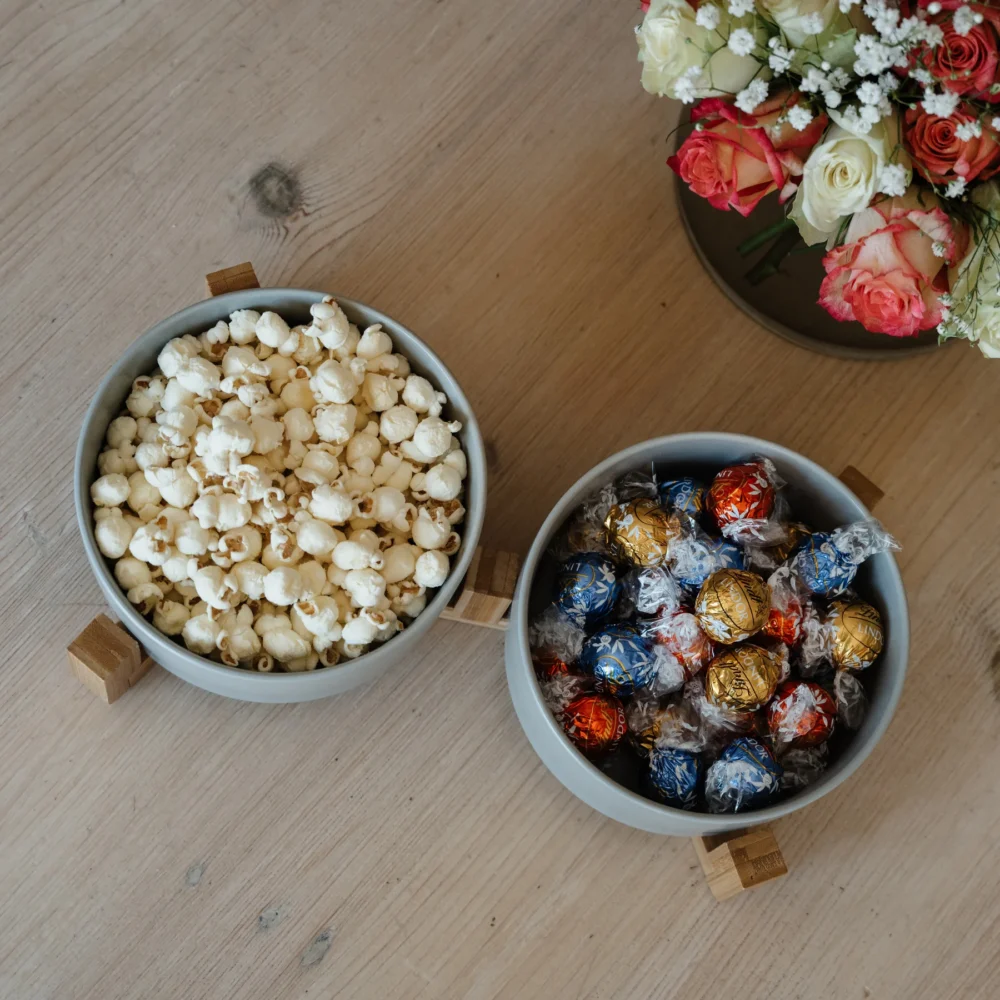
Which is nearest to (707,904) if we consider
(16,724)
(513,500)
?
(513,500)

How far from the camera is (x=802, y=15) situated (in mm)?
483

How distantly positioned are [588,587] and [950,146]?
0.30m

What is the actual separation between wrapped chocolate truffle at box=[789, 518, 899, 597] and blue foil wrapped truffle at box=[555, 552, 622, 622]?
0.11 metres

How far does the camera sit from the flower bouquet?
1.53 feet

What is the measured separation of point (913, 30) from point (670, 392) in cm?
32

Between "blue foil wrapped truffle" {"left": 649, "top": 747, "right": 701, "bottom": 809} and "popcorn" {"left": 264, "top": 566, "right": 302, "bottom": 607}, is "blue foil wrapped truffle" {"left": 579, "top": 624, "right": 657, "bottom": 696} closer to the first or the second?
"blue foil wrapped truffle" {"left": 649, "top": 747, "right": 701, "bottom": 809}

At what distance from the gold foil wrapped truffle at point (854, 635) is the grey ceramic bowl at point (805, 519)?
0.04ft

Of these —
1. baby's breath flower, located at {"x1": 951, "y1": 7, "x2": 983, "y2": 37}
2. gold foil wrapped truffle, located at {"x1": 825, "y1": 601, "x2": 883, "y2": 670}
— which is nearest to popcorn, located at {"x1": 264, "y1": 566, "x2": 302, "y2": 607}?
gold foil wrapped truffle, located at {"x1": 825, "y1": 601, "x2": 883, "y2": 670}

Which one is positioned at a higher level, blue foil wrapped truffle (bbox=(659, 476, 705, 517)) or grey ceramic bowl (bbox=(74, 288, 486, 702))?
grey ceramic bowl (bbox=(74, 288, 486, 702))

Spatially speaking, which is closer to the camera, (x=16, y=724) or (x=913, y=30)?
(x=913, y=30)

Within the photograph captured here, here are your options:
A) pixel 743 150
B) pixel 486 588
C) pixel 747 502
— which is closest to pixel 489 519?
pixel 486 588

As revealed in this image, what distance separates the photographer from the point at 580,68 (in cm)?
77

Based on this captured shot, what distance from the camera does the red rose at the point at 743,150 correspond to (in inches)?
20.0

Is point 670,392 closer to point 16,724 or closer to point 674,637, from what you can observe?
point 674,637
